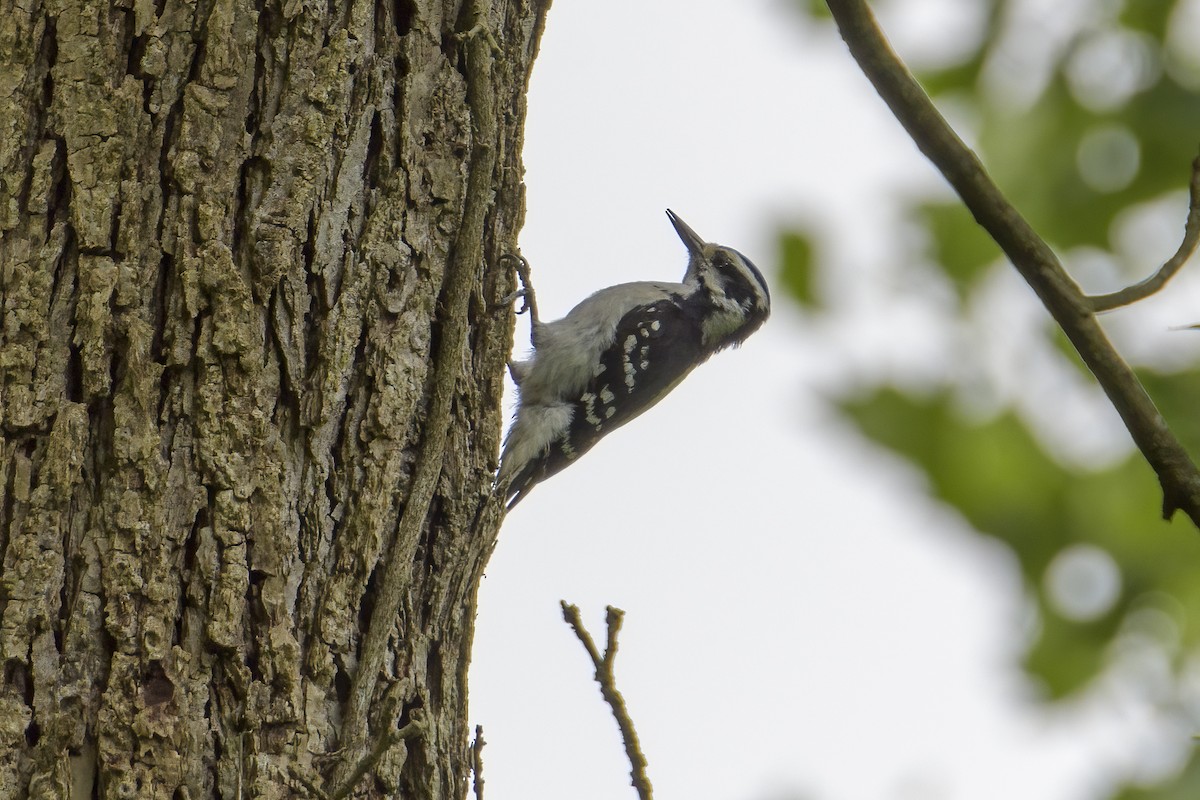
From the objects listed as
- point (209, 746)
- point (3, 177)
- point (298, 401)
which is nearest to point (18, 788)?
point (209, 746)

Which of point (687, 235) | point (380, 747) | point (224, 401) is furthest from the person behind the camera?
point (687, 235)

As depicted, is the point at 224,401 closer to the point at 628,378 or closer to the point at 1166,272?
the point at 1166,272

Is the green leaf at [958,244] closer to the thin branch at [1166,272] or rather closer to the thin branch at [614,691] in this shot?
the thin branch at [1166,272]

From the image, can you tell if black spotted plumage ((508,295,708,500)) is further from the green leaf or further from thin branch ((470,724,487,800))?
thin branch ((470,724,487,800))

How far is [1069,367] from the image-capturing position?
4.23 metres

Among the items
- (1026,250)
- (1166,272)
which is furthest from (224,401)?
(1166,272)

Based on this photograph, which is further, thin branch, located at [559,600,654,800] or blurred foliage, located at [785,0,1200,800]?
blurred foliage, located at [785,0,1200,800]

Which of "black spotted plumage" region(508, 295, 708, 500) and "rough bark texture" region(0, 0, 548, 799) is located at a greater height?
"black spotted plumage" region(508, 295, 708, 500)

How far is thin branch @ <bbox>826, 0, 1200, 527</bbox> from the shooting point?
2018 millimetres

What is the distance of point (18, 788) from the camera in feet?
6.64

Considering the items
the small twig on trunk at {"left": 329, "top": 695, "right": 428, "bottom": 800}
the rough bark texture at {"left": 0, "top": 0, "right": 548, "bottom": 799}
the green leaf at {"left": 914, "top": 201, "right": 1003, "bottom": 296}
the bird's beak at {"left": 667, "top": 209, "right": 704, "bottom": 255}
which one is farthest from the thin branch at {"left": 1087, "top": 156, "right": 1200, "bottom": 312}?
the bird's beak at {"left": 667, "top": 209, "right": 704, "bottom": 255}

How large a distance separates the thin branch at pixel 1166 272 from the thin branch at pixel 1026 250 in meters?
0.05

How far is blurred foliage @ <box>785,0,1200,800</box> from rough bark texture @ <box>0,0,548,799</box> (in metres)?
1.95

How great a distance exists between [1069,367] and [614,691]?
271cm
